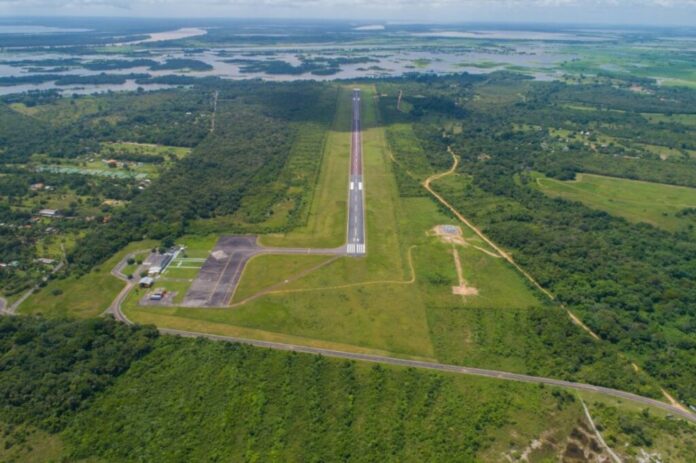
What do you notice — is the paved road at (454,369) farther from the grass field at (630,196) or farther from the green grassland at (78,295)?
the grass field at (630,196)

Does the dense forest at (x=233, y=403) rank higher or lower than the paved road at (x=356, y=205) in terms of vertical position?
lower

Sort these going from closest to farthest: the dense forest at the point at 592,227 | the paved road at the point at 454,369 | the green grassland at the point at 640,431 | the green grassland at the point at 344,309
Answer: the green grassland at the point at 640,431
the paved road at the point at 454,369
the green grassland at the point at 344,309
the dense forest at the point at 592,227

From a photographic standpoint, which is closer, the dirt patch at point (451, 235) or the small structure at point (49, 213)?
the dirt patch at point (451, 235)

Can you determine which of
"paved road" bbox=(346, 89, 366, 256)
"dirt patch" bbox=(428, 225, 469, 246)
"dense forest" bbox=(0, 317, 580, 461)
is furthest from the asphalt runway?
"dirt patch" bbox=(428, 225, 469, 246)

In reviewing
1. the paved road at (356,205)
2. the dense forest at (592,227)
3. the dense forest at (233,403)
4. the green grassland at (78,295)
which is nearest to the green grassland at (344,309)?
the paved road at (356,205)

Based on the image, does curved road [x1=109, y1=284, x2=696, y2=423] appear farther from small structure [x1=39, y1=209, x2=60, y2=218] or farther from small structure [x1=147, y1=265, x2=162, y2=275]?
small structure [x1=39, y1=209, x2=60, y2=218]

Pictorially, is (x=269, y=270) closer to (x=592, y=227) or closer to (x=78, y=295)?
(x=78, y=295)

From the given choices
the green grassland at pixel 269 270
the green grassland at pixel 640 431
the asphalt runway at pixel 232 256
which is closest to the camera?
the green grassland at pixel 640 431
